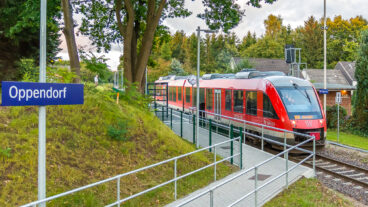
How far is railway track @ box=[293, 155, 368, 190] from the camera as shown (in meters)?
10.5

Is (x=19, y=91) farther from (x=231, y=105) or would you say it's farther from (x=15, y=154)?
(x=231, y=105)

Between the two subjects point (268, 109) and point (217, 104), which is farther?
point (217, 104)

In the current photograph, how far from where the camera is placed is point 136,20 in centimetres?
1631

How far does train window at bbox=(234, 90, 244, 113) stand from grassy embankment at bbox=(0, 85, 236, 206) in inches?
211

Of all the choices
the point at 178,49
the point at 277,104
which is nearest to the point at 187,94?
the point at 277,104

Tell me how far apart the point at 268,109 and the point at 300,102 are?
1.28 m

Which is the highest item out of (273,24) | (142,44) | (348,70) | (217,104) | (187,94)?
(273,24)

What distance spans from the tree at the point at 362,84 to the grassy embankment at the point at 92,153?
14848 millimetres

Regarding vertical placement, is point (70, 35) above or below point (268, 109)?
above

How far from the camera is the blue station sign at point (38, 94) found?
4.04 meters

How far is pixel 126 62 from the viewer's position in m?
13.8

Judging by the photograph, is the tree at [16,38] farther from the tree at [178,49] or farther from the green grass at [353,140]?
the tree at [178,49]

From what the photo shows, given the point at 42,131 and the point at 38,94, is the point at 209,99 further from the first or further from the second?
the point at 38,94

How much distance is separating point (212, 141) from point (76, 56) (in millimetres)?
5758
